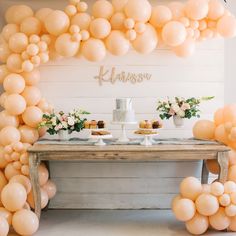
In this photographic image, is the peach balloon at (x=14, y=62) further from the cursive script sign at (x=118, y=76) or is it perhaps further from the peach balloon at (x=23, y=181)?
the peach balloon at (x=23, y=181)

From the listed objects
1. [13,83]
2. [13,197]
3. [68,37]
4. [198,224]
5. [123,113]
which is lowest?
[198,224]

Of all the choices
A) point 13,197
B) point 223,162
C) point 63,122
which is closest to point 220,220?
point 223,162

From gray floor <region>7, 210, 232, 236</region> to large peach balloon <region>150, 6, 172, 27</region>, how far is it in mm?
1833

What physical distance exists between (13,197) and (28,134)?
665 mm

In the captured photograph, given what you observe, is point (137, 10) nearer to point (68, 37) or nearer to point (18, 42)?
point (68, 37)

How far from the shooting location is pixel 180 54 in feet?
14.8

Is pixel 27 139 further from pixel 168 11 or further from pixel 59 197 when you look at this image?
pixel 168 11

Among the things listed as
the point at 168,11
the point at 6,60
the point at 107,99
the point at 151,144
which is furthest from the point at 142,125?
the point at 6,60

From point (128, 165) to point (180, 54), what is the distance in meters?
1.24

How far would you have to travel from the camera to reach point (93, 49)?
4.23 m

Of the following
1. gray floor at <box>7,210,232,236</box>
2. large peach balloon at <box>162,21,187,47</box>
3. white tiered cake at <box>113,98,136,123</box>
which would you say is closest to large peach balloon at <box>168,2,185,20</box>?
large peach balloon at <box>162,21,187,47</box>

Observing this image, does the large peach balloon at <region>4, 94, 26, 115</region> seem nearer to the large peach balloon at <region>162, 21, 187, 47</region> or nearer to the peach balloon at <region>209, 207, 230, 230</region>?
the large peach balloon at <region>162, 21, 187, 47</region>

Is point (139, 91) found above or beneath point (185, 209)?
above

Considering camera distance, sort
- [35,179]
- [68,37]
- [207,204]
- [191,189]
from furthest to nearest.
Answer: [68,37] < [35,179] < [191,189] < [207,204]
